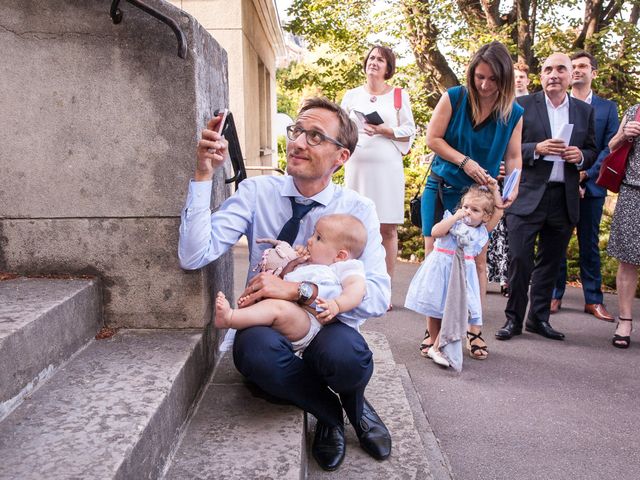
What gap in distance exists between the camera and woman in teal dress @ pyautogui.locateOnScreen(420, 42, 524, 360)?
3.80 metres

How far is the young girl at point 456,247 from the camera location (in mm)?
3914

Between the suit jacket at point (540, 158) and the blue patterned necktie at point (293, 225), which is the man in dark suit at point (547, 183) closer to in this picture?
the suit jacket at point (540, 158)

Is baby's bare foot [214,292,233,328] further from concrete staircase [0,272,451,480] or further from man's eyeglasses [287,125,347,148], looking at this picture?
man's eyeglasses [287,125,347,148]

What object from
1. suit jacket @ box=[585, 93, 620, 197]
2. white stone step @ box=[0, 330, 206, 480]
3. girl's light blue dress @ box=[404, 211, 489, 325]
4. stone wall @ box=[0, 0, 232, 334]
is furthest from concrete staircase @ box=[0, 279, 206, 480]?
suit jacket @ box=[585, 93, 620, 197]

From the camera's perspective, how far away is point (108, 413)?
1.87m

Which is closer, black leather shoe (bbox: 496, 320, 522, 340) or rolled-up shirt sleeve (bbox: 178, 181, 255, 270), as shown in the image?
rolled-up shirt sleeve (bbox: 178, 181, 255, 270)

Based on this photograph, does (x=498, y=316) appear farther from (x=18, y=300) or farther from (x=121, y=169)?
(x=18, y=300)

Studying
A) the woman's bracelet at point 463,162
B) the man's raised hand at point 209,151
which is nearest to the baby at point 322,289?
the man's raised hand at point 209,151

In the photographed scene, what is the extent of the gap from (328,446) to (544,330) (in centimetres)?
302

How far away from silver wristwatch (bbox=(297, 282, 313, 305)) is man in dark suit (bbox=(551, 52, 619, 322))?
3.94 metres

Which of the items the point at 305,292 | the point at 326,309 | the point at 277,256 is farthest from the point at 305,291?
the point at 277,256

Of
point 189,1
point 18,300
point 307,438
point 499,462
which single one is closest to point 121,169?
point 18,300

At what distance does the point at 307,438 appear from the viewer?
2572mm

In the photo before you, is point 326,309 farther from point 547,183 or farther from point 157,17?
point 547,183
